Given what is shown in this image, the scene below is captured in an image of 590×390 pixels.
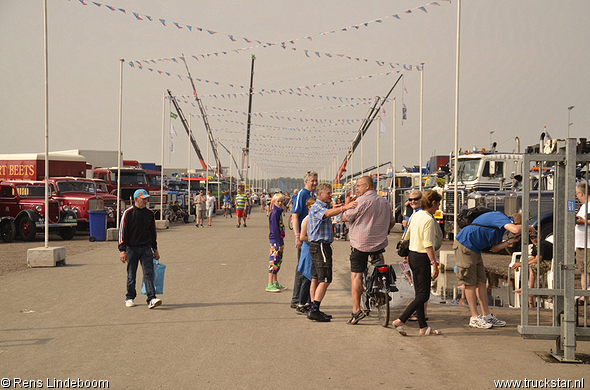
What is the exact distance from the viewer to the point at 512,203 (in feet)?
48.2

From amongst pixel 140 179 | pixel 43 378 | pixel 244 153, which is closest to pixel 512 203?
pixel 43 378

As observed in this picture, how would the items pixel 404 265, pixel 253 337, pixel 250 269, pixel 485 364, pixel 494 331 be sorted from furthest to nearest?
pixel 250 269 < pixel 404 265 < pixel 494 331 < pixel 253 337 < pixel 485 364

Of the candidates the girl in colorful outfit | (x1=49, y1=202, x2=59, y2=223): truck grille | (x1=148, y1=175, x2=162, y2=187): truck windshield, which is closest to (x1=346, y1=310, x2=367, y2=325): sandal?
the girl in colorful outfit

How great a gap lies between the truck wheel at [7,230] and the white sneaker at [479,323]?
59.3 feet

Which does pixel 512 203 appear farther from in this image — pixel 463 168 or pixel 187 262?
pixel 187 262

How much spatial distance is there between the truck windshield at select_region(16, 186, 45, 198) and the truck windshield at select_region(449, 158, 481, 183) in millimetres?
16073

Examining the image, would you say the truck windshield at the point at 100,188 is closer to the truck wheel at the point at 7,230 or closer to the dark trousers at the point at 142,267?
the truck wheel at the point at 7,230

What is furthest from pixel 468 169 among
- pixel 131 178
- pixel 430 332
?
pixel 131 178

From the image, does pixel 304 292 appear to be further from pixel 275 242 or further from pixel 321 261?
pixel 275 242

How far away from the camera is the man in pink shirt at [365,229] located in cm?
766

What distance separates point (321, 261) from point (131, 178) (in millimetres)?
27898

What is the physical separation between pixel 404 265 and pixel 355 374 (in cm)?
326

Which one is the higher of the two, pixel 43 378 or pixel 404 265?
pixel 404 265

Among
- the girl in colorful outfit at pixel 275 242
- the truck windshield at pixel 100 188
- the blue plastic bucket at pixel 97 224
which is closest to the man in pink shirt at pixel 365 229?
the girl in colorful outfit at pixel 275 242
